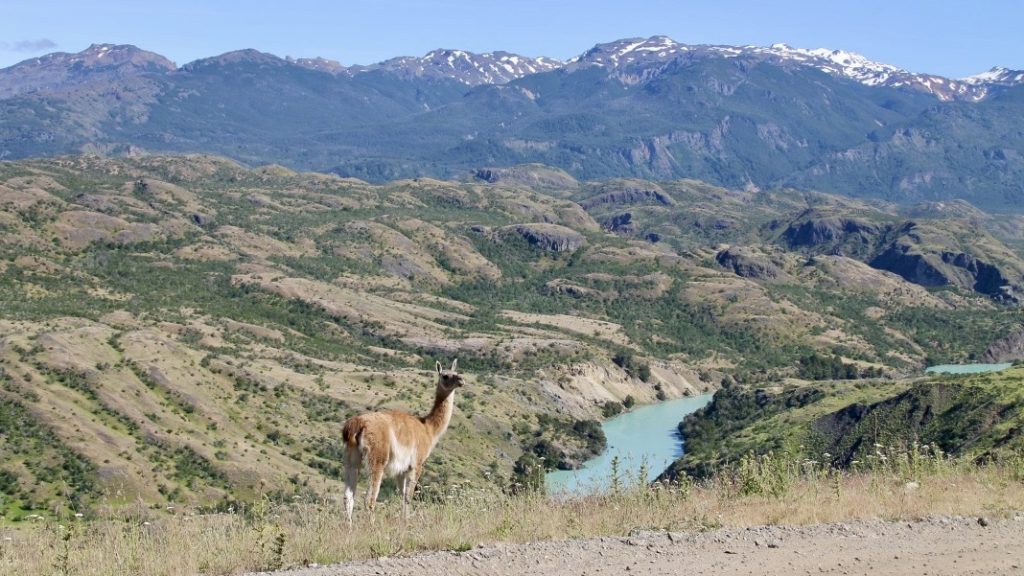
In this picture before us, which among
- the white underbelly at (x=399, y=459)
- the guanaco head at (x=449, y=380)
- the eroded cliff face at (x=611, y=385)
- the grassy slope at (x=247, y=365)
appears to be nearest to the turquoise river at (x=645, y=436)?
the eroded cliff face at (x=611, y=385)

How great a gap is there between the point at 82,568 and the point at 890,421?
2817 inches

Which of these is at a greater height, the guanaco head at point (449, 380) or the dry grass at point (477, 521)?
the guanaco head at point (449, 380)

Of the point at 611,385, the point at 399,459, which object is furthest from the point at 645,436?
the point at 399,459

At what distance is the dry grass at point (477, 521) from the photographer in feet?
44.0

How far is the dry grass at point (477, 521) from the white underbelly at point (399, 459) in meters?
0.58

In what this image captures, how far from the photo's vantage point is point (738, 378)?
17125 cm

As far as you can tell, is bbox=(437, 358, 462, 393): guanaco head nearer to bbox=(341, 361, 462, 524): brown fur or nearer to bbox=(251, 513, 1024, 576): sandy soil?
bbox=(341, 361, 462, 524): brown fur

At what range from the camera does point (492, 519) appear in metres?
15.4

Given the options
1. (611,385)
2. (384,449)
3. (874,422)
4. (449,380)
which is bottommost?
(611,385)

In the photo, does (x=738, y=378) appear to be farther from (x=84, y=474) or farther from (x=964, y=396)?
(x=84, y=474)

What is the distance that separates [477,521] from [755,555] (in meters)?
3.98

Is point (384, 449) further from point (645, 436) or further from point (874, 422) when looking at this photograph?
point (645, 436)

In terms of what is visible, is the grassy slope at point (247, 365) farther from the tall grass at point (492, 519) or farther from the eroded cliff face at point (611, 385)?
the tall grass at point (492, 519)

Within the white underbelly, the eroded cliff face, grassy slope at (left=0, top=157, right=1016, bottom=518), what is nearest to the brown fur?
the white underbelly
